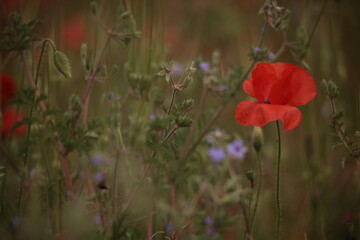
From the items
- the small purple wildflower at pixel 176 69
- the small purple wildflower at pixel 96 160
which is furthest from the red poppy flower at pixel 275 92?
the small purple wildflower at pixel 96 160

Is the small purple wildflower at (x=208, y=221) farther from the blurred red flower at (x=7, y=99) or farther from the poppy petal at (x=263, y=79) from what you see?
the blurred red flower at (x=7, y=99)

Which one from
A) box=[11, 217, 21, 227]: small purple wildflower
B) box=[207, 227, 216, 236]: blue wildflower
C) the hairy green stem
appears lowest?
box=[11, 217, 21, 227]: small purple wildflower

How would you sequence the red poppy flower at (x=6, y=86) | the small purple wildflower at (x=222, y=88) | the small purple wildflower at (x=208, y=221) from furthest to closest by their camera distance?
the red poppy flower at (x=6, y=86)
the small purple wildflower at (x=222, y=88)
the small purple wildflower at (x=208, y=221)

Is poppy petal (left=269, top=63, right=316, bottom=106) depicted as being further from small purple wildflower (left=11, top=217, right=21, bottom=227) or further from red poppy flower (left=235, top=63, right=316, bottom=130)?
small purple wildflower (left=11, top=217, right=21, bottom=227)

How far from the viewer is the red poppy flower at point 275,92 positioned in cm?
81

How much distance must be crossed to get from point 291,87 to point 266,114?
4.5 inches

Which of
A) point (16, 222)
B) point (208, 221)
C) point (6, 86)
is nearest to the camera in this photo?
point (208, 221)

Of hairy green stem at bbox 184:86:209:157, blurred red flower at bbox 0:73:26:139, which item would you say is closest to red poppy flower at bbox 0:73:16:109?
blurred red flower at bbox 0:73:26:139

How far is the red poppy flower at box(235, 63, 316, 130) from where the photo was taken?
0.81 m

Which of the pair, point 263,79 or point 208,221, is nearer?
point 208,221

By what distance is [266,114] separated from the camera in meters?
0.80

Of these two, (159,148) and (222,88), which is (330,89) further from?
(159,148)

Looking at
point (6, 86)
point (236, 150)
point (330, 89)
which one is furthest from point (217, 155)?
point (6, 86)

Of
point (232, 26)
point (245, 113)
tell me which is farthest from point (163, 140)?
point (232, 26)
